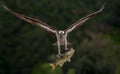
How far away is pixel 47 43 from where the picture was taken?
57.2 feet

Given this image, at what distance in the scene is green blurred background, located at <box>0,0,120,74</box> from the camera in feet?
56.7

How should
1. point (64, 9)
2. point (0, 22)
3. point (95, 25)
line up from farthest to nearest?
1. point (95, 25)
2. point (64, 9)
3. point (0, 22)

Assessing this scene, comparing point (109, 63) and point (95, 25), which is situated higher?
point (95, 25)

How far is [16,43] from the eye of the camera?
1764 cm

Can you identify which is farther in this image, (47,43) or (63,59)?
(47,43)

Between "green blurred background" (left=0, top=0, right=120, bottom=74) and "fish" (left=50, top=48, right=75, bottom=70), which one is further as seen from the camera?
"green blurred background" (left=0, top=0, right=120, bottom=74)

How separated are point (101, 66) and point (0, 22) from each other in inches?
128

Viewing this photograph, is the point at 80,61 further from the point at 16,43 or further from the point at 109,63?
the point at 16,43

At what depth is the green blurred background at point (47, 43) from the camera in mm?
17297

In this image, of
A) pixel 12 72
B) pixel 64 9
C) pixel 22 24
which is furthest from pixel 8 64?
pixel 64 9

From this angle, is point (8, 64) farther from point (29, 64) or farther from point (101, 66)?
point (101, 66)

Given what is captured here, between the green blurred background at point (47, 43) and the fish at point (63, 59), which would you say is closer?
the fish at point (63, 59)

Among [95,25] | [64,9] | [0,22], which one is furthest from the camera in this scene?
[95,25]

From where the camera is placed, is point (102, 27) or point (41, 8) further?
point (102, 27)
